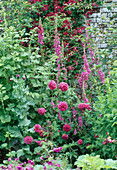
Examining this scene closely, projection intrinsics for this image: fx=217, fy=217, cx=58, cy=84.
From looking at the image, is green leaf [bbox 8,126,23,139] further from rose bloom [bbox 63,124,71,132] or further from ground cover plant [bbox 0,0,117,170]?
rose bloom [bbox 63,124,71,132]

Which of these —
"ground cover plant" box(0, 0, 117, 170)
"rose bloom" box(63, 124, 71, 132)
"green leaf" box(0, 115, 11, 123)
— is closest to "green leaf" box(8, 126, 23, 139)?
"ground cover plant" box(0, 0, 117, 170)

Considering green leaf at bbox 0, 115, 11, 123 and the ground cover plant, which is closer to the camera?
the ground cover plant

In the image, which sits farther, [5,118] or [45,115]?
[45,115]

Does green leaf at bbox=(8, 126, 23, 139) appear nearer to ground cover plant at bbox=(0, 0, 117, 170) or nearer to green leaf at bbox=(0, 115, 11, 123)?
ground cover plant at bbox=(0, 0, 117, 170)

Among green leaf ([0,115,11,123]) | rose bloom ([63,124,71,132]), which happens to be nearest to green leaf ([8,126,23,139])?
green leaf ([0,115,11,123])

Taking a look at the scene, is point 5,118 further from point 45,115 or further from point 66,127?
point 66,127

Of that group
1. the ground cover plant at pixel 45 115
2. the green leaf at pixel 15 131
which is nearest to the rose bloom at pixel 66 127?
the ground cover plant at pixel 45 115

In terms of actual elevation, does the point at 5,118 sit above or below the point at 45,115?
above

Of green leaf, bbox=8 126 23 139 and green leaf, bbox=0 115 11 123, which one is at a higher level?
green leaf, bbox=0 115 11 123

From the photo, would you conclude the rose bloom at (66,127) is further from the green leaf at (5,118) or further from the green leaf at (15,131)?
the green leaf at (5,118)

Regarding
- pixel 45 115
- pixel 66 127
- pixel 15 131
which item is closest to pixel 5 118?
pixel 15 131

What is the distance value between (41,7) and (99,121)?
3.81 meters

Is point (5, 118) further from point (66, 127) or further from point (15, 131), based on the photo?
point (66, 127)

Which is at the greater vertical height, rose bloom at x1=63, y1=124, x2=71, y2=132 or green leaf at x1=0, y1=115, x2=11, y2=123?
green leaf at x1=0, y1=115, x2=11, y2=123
